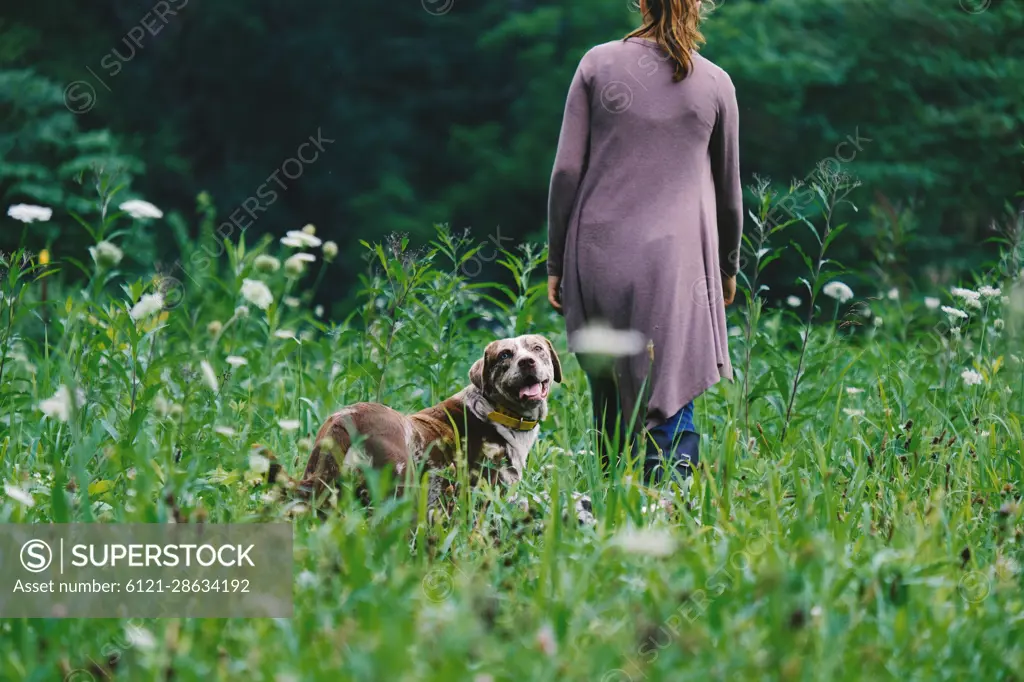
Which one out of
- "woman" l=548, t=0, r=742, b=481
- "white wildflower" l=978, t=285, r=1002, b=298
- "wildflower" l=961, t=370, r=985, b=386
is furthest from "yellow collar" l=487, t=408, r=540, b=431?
"white wildflower" l=978, t=285, r=1002, b=298

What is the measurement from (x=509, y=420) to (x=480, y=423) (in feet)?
0.28

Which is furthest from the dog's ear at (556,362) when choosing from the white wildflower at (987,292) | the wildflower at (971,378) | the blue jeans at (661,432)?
the white wildflower at (987,292)

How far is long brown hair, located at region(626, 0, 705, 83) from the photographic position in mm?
3461

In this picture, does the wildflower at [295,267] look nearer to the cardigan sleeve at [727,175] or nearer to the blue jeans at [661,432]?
the blue jeans at [661,432]

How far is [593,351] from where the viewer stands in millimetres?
3475

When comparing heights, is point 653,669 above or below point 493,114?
below

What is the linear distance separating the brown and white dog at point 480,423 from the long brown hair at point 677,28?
1018 millimetres

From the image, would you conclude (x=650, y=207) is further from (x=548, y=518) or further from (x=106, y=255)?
(x=106, y=255)

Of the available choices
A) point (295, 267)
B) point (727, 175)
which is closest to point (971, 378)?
point (727, 175)

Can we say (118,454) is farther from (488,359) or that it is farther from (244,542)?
(488,359)

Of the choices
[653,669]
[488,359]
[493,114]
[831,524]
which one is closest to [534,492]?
[488,359]

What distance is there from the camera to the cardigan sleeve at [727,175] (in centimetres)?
358

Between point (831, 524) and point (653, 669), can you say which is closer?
point (653, 669)

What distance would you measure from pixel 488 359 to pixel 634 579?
109 cm
